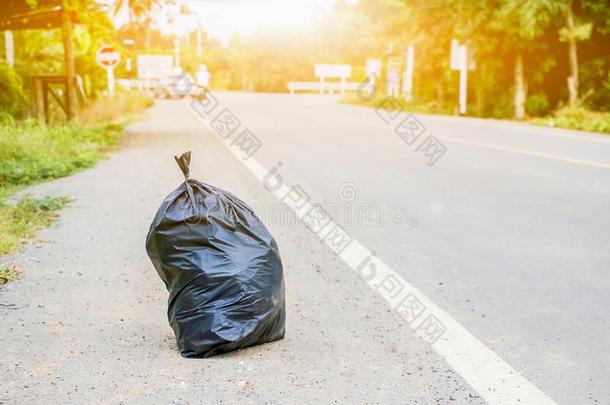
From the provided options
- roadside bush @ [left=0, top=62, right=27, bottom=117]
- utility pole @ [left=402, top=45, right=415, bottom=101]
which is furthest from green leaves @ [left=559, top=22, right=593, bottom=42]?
roadside bush @ [left=0, top=62, right=27, bottom=117]

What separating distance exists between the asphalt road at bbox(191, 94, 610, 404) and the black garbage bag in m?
1.28

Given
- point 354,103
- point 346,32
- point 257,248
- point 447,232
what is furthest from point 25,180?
point 346,32

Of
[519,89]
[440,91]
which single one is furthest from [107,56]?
[440,91]

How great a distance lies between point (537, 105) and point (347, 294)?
21248mm

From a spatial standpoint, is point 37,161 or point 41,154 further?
point 41,154

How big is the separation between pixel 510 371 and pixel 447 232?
11.5 ft

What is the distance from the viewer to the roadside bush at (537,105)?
24609 mm

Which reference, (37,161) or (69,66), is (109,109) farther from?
(37,161)

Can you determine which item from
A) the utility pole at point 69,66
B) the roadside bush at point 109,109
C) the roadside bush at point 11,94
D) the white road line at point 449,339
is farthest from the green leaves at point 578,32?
the white road line at point 449,339

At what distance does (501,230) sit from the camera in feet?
23.8

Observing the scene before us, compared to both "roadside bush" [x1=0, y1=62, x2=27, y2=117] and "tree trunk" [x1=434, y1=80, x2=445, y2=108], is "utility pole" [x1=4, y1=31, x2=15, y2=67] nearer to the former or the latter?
"roadside bush" [x1=0, y1=62, x2=27, y2=117]

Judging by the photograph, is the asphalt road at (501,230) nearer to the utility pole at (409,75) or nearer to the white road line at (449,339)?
the white road line at (449,339)

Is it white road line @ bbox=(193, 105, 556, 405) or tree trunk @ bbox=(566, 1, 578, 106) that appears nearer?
white road line @ bbox=(193, 105, 556, 405)

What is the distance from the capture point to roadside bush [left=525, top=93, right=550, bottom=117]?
80.7 ft
